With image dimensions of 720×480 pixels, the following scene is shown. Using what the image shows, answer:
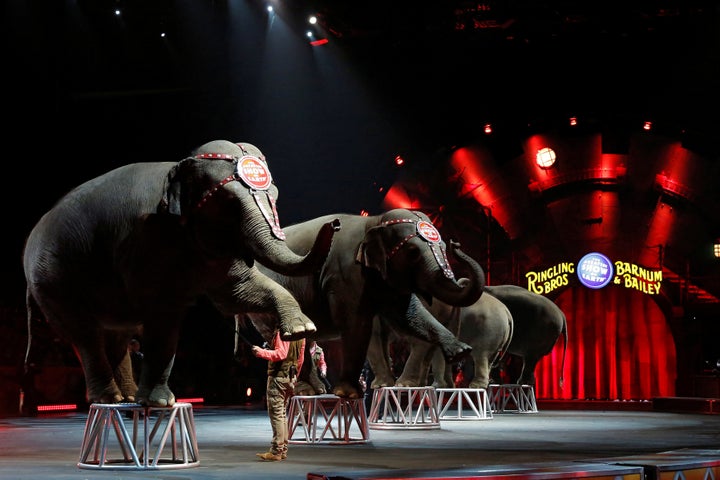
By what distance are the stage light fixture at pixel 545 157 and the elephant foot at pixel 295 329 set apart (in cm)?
1953

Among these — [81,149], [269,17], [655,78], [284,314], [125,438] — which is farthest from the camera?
[655,78]

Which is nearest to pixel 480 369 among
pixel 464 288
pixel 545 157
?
pixel 464 288

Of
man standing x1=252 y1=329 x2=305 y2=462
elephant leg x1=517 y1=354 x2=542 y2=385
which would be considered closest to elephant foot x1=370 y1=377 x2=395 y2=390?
man standing x1=252 y1=329 x2=305 y2=462

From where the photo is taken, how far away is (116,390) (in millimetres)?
6809

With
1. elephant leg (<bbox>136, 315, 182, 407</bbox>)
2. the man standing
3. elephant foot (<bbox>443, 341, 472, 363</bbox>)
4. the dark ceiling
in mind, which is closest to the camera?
elephant leg (<bbox>136, 315, 182, 407</bbox>)

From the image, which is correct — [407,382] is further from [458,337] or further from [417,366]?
[458,337]

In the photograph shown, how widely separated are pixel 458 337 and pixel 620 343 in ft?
38.9

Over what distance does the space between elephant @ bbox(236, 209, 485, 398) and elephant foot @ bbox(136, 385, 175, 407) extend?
2.31 m

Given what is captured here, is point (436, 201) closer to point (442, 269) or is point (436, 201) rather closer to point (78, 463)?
point (442, 269)

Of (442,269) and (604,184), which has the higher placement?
(604,184)

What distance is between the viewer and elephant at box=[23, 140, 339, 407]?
6.41m

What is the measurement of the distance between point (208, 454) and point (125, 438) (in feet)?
3.90

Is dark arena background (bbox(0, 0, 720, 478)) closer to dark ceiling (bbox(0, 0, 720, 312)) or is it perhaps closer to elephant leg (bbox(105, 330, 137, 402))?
dark ceiling (bbox(0, 0, 720, 312))

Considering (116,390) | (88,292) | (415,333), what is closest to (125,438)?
(116,390)
